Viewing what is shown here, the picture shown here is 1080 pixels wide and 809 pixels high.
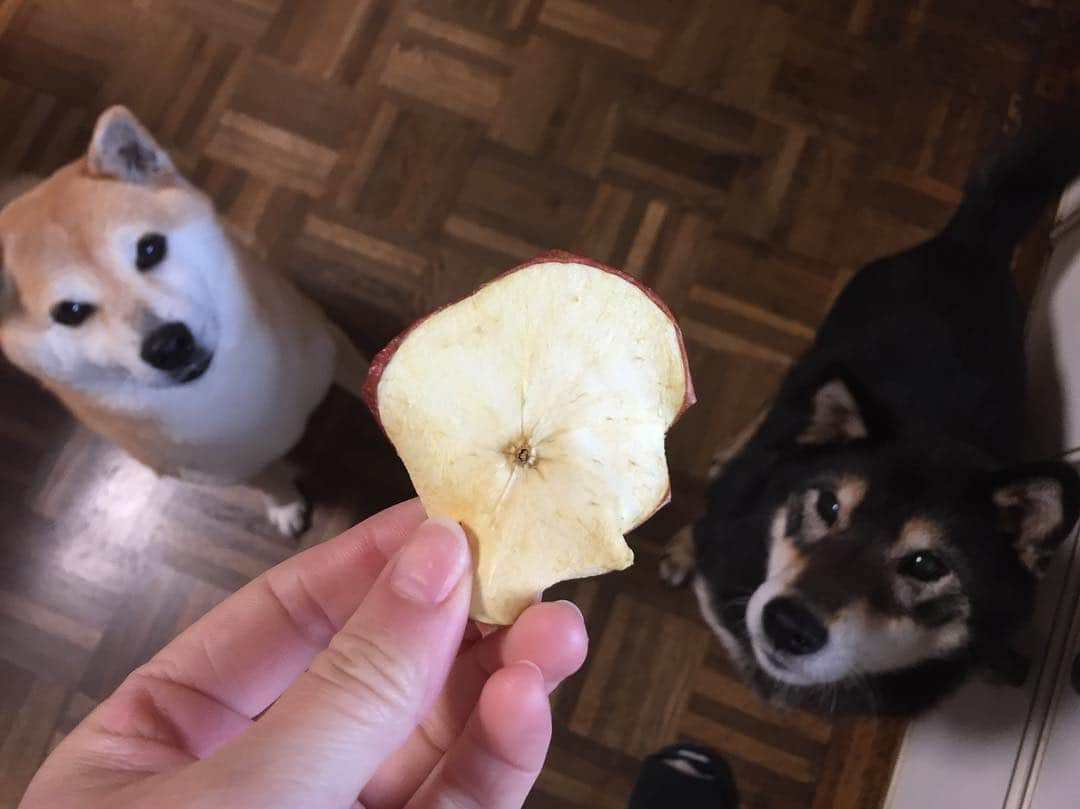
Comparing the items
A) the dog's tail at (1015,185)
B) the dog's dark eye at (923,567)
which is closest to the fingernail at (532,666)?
the dog's dark eye at (923,567)

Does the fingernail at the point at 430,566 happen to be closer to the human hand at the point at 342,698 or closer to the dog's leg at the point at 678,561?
A: the human hand at the point at 342,698

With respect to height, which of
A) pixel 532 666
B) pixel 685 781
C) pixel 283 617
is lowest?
pixel 685 781

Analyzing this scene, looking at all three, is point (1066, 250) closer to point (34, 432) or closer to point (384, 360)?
point (384, 360)

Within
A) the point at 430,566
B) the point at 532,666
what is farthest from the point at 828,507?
the point at 430,566

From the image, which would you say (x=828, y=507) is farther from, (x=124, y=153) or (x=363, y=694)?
(x=124, y=153)

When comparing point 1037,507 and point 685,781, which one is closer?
point 1037,507
